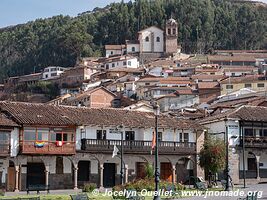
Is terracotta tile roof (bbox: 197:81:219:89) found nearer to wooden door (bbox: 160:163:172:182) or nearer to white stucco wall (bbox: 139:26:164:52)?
white stucco wall (bbox: 139:26:164:52)

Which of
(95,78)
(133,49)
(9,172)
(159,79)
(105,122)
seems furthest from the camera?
(133,49)

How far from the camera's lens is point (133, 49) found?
145625 mm

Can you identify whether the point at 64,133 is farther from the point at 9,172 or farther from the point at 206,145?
the point at 206,145

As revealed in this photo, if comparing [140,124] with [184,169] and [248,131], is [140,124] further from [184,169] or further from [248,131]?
[248,131]

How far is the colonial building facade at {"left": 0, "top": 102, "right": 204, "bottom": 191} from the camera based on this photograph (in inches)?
1690

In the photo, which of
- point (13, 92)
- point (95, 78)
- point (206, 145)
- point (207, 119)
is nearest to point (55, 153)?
point (206, 145)

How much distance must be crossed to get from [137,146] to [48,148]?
26.8 feet

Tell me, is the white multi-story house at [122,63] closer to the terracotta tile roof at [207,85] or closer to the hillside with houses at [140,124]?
the hillside with houses at [140,124]

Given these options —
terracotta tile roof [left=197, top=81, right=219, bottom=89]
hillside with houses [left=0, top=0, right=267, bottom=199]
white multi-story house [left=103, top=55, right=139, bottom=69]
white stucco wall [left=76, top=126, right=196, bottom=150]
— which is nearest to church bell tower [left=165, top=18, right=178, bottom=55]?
hillside with houses [left=0, top=0, right=267, bottom=199]

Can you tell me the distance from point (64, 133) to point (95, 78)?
75.7 m

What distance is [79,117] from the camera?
46812 mm

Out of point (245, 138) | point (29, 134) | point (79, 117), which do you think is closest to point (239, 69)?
point (245, 138)

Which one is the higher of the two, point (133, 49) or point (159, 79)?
point (133, 49)

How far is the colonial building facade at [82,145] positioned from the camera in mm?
42938
